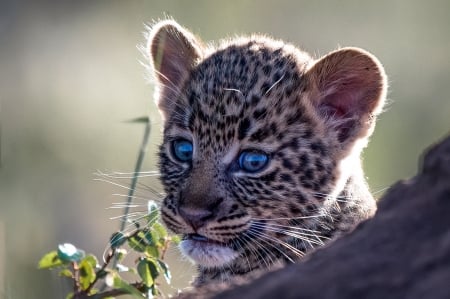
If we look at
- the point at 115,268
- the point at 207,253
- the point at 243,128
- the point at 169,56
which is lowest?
the point at 207,253

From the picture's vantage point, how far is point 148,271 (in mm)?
5637

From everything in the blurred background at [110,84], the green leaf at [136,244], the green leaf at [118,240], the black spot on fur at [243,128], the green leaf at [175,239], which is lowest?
the blurred background at [110,84]

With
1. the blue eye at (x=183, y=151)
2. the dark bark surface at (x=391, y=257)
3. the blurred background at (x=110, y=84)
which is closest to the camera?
the dark bark surface at (x=391, y=257)

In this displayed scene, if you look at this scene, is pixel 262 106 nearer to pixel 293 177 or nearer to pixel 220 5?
pixel 293 177

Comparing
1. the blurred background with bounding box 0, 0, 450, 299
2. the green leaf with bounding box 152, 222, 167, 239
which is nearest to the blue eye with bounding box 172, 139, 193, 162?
the green leaf with bounding box 152, 222, 167, 239

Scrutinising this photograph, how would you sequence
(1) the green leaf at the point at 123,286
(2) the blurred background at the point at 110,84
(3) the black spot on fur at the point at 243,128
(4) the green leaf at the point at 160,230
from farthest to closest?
(2) the blurred background at the point at 110,84
(3) the black spot on fur at the point at 243,128
(4) the green leaf at the point at 160,230
(1) the green leaf at the point at 123,286

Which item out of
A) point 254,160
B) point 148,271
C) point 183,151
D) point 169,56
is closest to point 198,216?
point 254,160

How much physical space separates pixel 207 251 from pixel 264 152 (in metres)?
0.65

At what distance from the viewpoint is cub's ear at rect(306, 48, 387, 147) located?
6973 millimetres

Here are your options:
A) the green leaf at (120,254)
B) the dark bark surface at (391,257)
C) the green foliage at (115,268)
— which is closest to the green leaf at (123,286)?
the green foliage at (115,268)

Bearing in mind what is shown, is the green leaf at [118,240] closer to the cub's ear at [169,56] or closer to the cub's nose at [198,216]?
the cub's nose at [198,216]

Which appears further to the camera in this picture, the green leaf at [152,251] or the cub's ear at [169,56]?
the cub's ear at [169,56]

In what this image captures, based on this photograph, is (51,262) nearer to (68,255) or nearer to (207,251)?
(68,255)

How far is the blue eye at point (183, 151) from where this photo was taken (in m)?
6.93
